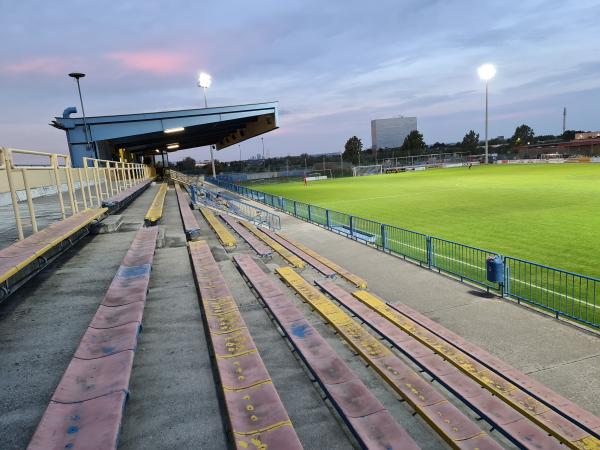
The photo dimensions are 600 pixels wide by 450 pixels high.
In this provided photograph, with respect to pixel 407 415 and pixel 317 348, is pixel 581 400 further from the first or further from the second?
pixel 317 348

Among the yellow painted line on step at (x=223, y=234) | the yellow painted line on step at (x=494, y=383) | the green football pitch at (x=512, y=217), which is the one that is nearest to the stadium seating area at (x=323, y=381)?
the yellow painted line on step at (x=494, y=383)

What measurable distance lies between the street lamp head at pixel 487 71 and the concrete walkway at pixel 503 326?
7090cm

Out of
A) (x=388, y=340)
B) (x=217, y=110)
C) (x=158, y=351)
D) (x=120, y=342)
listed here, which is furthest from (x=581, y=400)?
(x=217, y=110)

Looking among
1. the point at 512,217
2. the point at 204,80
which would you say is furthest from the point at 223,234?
the point at 204,80

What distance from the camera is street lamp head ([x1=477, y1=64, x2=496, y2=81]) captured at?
230 ft

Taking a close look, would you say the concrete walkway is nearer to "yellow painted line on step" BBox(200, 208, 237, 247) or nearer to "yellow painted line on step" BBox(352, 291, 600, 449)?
"yellow painted line on step" BBox(352, 291, 600, 449)

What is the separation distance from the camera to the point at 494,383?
540 cm

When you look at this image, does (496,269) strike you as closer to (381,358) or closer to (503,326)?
(503,326)

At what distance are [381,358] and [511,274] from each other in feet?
27.5

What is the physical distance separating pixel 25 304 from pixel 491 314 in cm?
874

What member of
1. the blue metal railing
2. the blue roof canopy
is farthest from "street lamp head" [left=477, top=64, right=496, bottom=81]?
the blue metal railing

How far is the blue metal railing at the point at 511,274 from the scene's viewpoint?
8.79 m

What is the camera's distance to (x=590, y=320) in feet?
27.2

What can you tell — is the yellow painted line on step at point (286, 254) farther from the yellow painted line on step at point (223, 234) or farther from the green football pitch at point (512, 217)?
the green football pitch at point (512, 217)
